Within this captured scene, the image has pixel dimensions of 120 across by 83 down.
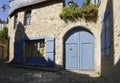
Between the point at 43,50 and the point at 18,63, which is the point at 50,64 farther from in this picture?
the point at 18,63

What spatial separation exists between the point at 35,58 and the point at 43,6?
3501 mm

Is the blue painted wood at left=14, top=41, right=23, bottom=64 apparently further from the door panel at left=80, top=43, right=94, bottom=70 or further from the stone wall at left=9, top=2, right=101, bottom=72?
the door panel at left=80, top=43, right=94, bottom=70

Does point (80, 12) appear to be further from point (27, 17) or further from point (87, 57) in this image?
point (27, 17)

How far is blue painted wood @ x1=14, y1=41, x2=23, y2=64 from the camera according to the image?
15.7 meters

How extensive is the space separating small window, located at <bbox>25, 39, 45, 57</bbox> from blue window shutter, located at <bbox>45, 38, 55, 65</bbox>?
852mm

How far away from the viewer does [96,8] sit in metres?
12.3

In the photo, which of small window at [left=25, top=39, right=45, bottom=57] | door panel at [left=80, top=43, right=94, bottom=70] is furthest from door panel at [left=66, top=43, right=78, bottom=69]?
small window at [left=25, top=39, right=45, bottom=57]

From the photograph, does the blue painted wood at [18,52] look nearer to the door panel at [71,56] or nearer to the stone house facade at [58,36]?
the stone house facade at [58,36]

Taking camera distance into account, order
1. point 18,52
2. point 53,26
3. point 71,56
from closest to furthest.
Result: point 71,56, point 53,26, point 18,52

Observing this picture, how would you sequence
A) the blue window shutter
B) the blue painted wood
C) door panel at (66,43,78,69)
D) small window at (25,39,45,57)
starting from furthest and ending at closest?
the blue painted wood < small window at (25,39,45,57) < the blue window shutter < door panel at (66,43,78,69)

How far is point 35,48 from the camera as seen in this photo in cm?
1522

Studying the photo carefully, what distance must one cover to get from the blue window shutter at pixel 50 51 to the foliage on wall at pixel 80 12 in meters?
1.60

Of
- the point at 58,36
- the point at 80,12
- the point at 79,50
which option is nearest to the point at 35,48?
the point at 58,36

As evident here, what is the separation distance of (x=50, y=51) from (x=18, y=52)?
3.45m
